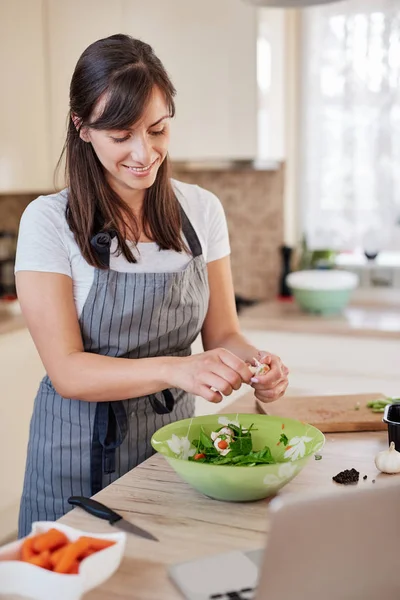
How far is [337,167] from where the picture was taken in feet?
12.5

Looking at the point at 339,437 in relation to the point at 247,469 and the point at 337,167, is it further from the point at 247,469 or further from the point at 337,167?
the point at 337,167

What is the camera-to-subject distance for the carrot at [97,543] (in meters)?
1.05

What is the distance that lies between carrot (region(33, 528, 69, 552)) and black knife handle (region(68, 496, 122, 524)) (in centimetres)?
19

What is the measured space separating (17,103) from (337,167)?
1477mm

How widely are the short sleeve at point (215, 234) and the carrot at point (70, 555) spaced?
96cm

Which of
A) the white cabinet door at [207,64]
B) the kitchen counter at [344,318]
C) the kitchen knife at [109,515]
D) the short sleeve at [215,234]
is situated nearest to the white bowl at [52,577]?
the kitchen knife at [109,515]

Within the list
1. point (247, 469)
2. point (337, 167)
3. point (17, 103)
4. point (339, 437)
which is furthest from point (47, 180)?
point (247, 469)

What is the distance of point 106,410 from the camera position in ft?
5.62

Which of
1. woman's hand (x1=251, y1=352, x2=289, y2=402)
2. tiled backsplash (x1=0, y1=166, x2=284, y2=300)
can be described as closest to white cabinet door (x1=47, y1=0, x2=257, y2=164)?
tiled backsplash (x1=0, y1=166, x2=284, y2=300)

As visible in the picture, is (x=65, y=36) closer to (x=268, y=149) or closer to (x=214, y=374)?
(x=268, y=149)

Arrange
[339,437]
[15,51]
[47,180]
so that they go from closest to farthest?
[339,437] < [15,51] < [47,180]

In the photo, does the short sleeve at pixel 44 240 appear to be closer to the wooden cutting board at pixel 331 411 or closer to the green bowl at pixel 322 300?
the wooden cutting board at pixel 331 411

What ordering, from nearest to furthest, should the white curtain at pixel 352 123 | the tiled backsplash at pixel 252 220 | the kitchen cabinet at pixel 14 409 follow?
the kitchen cabinet at pixel 14 409 < the white curtain at pixel 352 123 < the tiled backsplash at pixel 252 220

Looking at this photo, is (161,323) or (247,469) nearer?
(247,469)
